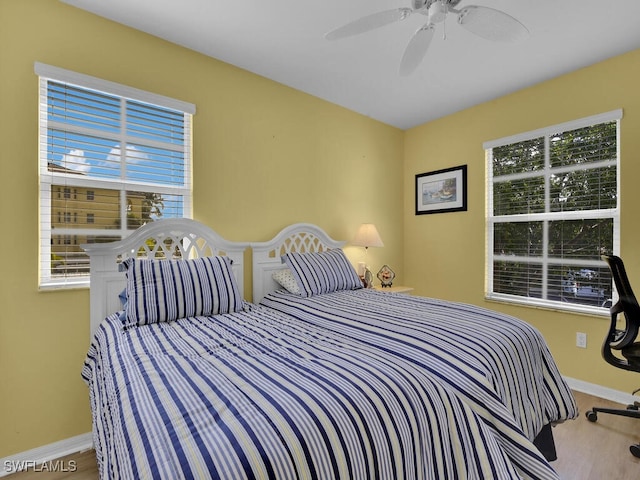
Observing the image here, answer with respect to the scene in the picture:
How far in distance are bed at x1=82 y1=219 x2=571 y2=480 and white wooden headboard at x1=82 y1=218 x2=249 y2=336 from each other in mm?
389

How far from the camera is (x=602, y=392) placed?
2598 millimetres

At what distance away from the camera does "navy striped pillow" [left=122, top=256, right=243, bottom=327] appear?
177cm

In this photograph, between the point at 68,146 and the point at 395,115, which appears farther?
the point at 395,115

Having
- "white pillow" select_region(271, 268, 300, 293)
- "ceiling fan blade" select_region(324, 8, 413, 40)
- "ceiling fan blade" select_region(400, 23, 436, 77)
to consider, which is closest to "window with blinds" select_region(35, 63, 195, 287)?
"white pillow" select_region(271, 268, 300, 293)

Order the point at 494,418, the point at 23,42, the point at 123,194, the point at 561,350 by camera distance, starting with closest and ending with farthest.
→ the point at 494,418, the point at 23,42, the point at 123,194, the point at 561,350

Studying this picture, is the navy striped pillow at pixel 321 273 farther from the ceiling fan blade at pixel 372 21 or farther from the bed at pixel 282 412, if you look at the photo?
the ceiling fan blade at pixel 372 21

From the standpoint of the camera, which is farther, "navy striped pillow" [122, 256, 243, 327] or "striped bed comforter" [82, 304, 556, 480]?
"navy striped pillow" [122, 256, 243, 327]

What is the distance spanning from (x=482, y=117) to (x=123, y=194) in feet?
11.2

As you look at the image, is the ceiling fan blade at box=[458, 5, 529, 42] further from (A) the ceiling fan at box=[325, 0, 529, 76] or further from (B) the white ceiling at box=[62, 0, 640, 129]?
(B) the white ceiling at box=[62, 0, 640, 129]

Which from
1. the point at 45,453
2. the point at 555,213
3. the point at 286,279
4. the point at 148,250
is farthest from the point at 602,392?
the point at 45,453

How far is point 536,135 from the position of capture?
2.99m

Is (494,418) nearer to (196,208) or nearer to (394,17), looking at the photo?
(394,17)

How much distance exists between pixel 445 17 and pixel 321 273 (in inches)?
73.0

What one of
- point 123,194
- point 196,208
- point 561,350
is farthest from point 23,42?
point 561,350
